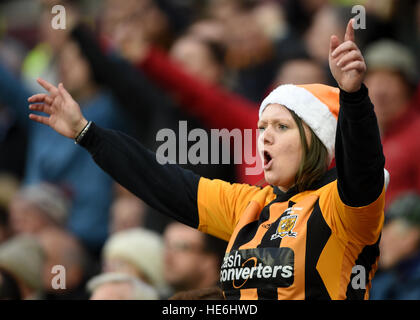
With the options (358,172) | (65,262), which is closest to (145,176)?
(358,172)

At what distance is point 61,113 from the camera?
282 cm

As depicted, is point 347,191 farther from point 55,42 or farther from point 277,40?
point 55,42

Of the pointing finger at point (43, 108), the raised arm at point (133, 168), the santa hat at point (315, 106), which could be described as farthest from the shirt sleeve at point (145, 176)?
the santa hat at point (315, 106)

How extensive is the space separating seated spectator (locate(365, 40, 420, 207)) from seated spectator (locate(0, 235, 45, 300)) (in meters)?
1.96

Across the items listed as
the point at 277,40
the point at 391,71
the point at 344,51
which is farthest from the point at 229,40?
the point at 344,51

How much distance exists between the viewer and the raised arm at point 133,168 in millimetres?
2793

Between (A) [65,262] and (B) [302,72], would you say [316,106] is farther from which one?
(A) [65,262]

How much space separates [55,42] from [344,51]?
3.82 m

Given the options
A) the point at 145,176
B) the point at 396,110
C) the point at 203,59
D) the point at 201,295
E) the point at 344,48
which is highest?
the point at 203,59

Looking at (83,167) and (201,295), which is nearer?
(201,295)

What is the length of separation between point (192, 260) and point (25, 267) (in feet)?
2.91

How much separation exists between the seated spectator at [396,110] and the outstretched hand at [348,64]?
2257 millimetres

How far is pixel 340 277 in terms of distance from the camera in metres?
2.35

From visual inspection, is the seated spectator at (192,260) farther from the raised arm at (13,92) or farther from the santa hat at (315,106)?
the raised arm at (13,92)
